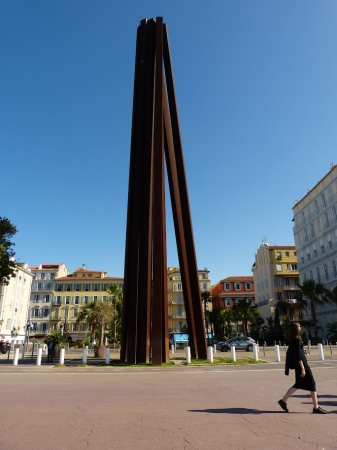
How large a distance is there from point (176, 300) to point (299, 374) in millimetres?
73404

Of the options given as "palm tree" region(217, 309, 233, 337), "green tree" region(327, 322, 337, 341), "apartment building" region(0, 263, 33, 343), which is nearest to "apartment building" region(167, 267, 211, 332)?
"palm tree" region(217, 309, 233, 337)

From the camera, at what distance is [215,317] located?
246ft

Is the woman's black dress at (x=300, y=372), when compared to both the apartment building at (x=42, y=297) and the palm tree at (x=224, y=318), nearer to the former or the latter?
the palm tree at (x=224, y=318)

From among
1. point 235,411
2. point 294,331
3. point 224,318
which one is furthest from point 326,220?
point 235,411

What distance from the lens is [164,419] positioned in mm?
6227

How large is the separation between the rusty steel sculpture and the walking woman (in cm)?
1144

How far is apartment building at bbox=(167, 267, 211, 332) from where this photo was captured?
251ft

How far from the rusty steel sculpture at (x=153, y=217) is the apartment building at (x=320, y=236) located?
3738 cm

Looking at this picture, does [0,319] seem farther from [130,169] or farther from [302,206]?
[302,206]

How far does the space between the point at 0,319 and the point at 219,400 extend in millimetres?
53585

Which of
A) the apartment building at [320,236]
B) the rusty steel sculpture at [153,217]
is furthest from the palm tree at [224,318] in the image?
the rusty steel sculpture at [153,217]

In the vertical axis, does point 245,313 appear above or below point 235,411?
above

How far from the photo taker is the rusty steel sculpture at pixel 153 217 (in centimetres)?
1895

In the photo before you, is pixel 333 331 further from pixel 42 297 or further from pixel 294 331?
pixel 42 297
